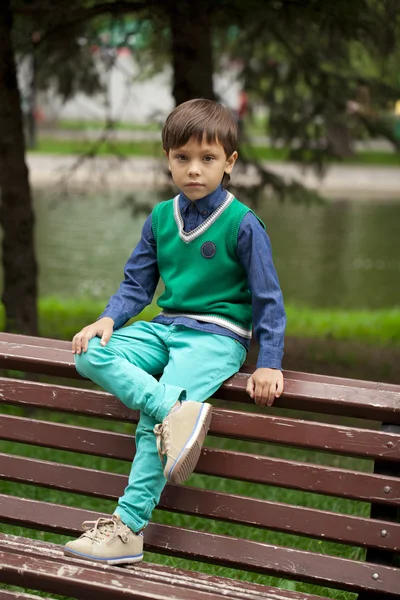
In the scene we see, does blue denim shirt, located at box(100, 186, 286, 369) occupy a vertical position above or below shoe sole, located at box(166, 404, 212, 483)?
above

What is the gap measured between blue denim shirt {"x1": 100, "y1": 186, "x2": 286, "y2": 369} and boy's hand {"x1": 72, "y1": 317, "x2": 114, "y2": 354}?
0.38 feet

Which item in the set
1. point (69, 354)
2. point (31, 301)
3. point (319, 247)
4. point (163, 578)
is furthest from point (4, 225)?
point (319, 247)

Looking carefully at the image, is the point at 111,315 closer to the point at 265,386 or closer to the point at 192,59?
the point at 265,386

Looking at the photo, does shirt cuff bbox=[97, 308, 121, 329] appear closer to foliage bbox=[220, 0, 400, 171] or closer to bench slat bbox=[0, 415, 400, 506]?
bench slat bbox=[0, 415, 400, 506]

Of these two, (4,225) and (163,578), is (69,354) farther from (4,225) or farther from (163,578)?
(4,225)

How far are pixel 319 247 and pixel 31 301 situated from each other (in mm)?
8998

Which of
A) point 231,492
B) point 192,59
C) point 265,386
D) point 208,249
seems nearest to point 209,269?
point 208,249

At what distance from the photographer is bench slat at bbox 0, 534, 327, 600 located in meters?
2.56

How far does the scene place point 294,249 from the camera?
575 inches

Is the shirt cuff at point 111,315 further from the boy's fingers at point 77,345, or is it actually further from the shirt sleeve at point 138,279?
the boy's fingers at point 77,345

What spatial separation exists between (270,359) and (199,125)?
72 cm

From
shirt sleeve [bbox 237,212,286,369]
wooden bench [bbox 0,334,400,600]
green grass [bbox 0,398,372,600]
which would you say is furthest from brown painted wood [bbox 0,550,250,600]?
green grass [bbox 0,398,372,600]

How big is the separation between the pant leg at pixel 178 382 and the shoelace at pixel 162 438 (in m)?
0.06

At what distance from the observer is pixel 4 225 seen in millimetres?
6449
